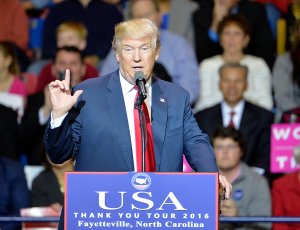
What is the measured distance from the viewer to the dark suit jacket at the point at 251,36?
9.09 m

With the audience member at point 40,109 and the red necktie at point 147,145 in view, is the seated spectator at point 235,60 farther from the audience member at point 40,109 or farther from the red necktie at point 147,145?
the red necktie at point 147,145

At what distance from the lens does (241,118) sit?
8031mm

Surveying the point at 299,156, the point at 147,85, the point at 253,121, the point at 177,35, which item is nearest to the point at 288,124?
the point at 299,156

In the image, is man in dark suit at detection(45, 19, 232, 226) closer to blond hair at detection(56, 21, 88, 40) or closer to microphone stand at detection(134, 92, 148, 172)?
microphone stand at detection(134, 92, 148, 172)

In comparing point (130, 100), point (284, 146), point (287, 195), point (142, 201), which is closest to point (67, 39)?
point (284, 146)

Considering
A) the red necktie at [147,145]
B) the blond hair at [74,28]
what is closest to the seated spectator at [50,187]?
the blond hair at [74,28]

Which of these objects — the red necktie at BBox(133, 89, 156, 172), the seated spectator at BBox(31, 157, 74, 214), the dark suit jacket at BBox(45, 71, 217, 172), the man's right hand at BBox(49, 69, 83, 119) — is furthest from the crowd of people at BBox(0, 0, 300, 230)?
the man's right hand at BBox(49, 69, 83, 119)

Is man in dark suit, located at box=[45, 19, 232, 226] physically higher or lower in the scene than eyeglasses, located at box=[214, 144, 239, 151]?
lower

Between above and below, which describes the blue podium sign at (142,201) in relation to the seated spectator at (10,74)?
below

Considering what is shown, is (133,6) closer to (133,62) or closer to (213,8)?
(213,8)

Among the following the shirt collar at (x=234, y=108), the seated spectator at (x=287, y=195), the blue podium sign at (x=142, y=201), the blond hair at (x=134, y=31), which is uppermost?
the shirt collar at (x=234, y=108)

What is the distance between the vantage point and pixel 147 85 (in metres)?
4.47

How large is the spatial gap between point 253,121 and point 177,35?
1268 mm

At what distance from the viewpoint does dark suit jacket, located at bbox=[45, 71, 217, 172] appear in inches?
171
